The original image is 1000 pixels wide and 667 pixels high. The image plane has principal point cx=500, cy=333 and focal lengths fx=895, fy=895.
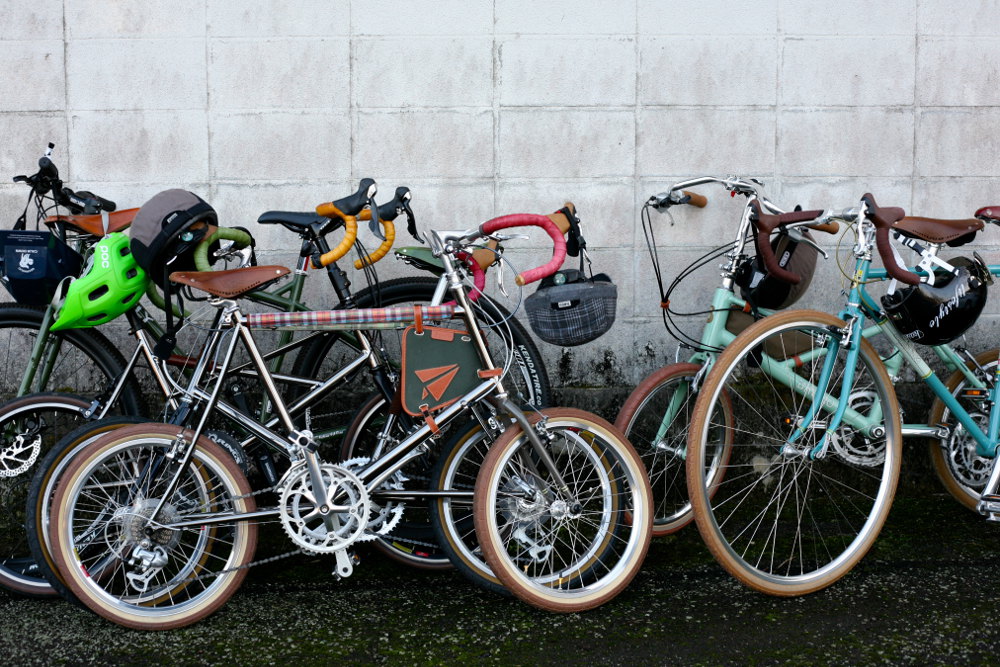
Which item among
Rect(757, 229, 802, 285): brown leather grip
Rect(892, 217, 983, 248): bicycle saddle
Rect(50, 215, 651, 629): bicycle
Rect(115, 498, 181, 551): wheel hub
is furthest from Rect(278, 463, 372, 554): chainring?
Rect(892, 217, 983, 248): bicycle saddle

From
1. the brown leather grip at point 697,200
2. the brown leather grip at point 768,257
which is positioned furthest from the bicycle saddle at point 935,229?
the brown leather grip at point 697,200

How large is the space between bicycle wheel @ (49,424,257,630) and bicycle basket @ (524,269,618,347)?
122 cm

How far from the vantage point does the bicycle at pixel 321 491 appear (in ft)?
10.3

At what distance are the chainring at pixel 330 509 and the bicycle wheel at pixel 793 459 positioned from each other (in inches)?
47.3

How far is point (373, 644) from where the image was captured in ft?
10.1

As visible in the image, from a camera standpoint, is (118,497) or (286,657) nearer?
(286,657)

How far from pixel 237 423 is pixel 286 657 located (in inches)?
33.9

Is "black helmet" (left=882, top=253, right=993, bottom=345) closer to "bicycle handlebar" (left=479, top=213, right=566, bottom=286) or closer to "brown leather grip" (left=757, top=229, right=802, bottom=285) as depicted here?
"brown leather grip" (left=757, top=229, right=802, bottom=285)

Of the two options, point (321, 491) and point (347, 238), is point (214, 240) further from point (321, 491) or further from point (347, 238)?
point (321, 491)

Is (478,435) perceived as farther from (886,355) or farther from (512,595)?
(886,355)

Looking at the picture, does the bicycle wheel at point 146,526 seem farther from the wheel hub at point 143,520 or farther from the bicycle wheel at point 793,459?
the bicycle wheel at point 793,459

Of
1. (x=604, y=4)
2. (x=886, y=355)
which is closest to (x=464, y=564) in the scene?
(x=886, y=355)

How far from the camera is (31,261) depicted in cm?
353

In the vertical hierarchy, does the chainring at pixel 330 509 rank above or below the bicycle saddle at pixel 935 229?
below
